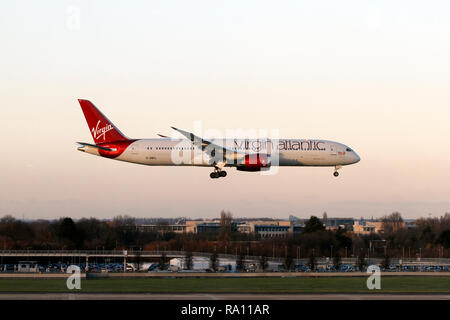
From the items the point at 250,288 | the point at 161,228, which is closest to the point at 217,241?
the point at 161,228

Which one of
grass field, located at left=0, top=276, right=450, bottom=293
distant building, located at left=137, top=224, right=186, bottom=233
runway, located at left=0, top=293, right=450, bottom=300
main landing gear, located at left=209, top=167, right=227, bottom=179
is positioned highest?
main landing gear, located at left=209, top=167, right=227, bottom=179

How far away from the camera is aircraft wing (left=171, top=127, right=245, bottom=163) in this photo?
79625mm

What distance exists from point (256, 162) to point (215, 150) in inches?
217

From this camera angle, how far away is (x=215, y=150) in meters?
80.8

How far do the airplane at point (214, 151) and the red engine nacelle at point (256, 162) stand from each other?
363 millimetres

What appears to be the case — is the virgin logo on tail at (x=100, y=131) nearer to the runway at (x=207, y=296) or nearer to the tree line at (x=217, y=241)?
the runway at (x=207, y=296)

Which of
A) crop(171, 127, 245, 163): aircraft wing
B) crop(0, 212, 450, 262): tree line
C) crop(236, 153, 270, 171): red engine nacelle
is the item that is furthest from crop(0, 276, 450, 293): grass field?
crop(0, 212, 450, 262): tree line

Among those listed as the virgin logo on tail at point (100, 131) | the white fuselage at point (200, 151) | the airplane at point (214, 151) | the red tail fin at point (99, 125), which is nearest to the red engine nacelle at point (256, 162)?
the airplane at point (214, 151)

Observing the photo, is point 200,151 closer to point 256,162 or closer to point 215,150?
point 215,150

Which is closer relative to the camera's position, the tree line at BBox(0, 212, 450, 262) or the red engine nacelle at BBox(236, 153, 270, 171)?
the red engine nacelle at BBox(236, 153, 270, 171)

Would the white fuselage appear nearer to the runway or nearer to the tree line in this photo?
the runway

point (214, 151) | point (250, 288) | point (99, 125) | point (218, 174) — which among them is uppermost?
point (99, 125)

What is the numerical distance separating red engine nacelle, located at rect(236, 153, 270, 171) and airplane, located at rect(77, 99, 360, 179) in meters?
0.36

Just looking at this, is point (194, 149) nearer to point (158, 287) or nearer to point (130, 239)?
point (158, 287)
